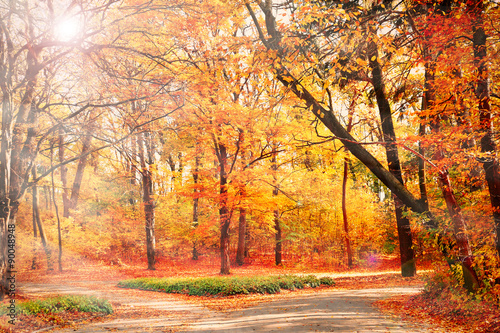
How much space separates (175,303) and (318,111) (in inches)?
276

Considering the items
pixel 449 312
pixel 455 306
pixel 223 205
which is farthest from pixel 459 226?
pixel 223 205

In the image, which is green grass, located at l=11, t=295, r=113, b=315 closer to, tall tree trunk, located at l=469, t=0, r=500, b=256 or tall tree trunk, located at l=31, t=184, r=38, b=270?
tall tree trunk, located at l=469, t=0, r=500, b=256

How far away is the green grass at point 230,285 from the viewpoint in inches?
412

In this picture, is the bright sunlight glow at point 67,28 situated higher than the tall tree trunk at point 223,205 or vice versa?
the bright sunlight glow at point 67,28

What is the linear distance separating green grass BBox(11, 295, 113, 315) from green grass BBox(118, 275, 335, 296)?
11.9 feet

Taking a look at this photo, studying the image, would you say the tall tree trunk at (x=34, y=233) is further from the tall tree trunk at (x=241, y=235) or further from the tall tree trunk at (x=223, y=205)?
the tall tree trunk at (x=241, y=235)

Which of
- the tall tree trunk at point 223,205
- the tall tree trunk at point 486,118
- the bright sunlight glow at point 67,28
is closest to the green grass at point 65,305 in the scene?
the bright sunlight glow at point 67,28

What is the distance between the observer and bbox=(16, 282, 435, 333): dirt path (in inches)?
229

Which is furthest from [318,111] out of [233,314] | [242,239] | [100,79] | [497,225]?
[242,239]

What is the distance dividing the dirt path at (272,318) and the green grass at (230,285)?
1.43 meters

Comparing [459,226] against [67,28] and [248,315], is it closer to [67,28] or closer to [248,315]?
[248,315]

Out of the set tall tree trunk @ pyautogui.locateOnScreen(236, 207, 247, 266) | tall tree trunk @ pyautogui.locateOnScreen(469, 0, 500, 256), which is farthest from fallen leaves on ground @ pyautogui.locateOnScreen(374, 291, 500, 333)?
tall tree trunk @ pyautogui.locateOnScreen(236, 207, 247, 266)

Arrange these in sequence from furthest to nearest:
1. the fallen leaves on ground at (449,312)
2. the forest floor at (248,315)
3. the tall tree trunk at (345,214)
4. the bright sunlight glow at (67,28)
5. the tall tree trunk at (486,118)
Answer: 1. the tall tree trunk at (345,214)
2. the bright sunlight glow at (67,28)
3. the forest floor at (248,315)
4. the fallen leaves on ground at (449,312)
5. the tall tree trunk at (486,118)

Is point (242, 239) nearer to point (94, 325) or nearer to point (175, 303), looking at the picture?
point (175, 303)
